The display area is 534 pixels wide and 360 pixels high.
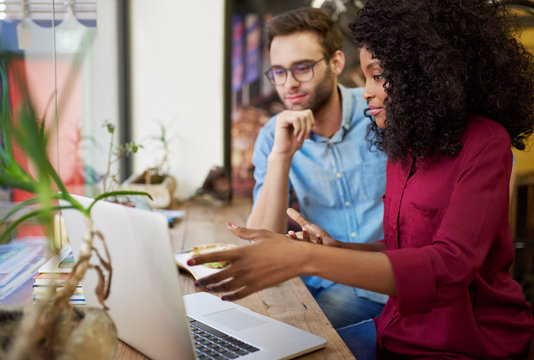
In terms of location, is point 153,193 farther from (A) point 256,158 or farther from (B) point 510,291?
(B) point 510,291

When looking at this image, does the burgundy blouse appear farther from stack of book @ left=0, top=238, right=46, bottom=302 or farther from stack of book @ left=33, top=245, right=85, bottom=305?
stack of book @ left=0, top=238, right=46, bottom=302

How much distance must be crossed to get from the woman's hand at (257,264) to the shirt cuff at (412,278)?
0.58ft

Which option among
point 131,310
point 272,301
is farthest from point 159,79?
point 131,310

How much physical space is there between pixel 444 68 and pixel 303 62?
1.04m

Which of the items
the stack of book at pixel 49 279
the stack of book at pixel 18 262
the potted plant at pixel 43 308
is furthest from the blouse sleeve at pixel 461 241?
the stack of book at pixel 18 262

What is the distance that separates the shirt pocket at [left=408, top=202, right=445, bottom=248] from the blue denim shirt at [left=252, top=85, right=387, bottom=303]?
0.66 metres

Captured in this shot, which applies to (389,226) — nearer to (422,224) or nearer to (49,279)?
(422,224)

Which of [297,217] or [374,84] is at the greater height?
[374,84]

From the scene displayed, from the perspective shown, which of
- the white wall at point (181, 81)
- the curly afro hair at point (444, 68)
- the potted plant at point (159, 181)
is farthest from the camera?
the white wall at point (181, 81)

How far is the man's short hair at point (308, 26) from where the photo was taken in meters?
1.98

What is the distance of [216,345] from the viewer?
90 centimetres

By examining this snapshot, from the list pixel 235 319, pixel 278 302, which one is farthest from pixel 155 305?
pixel 278 302

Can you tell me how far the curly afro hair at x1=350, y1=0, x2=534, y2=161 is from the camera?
989 mm

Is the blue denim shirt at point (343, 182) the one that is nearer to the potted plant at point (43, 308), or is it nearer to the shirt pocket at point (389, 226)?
the shirt pocket at point (389, 226)
